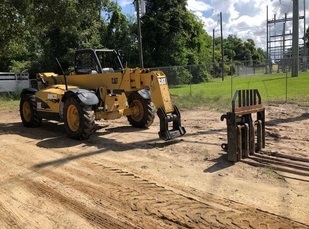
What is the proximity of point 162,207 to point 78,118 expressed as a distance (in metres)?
5.48

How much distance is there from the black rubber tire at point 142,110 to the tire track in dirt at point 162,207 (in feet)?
15.4

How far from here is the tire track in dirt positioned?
4.48m

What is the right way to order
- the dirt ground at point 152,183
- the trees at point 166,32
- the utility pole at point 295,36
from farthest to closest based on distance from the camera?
the trees at point 166,32
the utility pole at point 295,36
the dirt ground at point 152,183

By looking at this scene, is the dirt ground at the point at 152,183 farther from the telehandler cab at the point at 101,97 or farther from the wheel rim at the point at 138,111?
the wheel rim at the point at 138,111

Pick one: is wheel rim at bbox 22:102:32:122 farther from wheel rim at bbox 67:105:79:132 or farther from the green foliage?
the green foliage

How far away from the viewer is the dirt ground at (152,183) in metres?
4.71

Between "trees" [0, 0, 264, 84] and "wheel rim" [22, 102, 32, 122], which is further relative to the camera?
"trees" [0, 0, 264, 84]

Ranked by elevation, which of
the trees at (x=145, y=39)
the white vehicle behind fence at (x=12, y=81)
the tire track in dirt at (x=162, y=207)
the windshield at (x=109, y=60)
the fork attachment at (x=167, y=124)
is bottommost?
the tire track in dirt at (x=162, y=207)

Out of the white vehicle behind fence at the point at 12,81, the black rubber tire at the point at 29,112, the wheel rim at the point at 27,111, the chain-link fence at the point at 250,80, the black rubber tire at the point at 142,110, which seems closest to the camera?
the black rubber tire at the point at 142,110

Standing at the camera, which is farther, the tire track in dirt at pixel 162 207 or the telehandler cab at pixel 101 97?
the telehandler cab at pixel 101 97

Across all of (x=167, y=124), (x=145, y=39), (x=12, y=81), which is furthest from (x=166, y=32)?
(x=167, y=124)

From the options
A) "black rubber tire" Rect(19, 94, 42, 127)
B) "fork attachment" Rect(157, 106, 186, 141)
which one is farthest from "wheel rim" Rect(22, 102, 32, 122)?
"fork attachment" Rect(157, 106, 186, 141)

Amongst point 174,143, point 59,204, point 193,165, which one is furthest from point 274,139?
point 59,204

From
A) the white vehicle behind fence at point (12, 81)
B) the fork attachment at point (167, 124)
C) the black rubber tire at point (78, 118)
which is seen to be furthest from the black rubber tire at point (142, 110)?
the white vehicle behind fence at point (12, 81)
